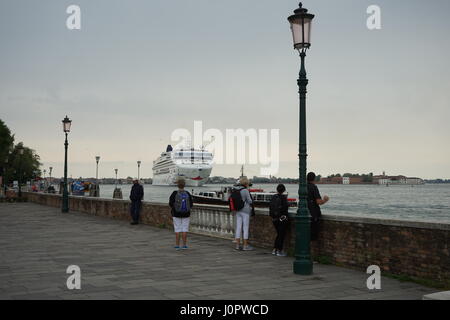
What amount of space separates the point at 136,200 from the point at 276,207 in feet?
29.8

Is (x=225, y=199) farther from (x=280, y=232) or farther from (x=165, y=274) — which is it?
(x=165, y=274)

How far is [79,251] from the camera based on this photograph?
37.0 feet

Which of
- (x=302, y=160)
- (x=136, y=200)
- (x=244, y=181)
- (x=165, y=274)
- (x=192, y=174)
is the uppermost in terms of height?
(x=192, y=174)

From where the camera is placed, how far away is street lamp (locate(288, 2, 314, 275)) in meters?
8.38

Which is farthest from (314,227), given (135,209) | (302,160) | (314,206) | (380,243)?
(135,209)

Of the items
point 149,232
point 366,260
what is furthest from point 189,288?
point 149,232

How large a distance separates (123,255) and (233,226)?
12.1ft

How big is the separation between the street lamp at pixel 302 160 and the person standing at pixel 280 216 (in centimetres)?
179

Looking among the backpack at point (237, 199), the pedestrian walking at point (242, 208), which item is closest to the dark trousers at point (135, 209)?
the pedestrian walking at point (242, 208)

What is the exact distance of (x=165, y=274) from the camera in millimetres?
8312

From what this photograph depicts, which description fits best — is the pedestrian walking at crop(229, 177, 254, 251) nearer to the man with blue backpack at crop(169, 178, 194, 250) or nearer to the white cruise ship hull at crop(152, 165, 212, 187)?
the man with blue backpack at crop(169, 178, 194, 250)

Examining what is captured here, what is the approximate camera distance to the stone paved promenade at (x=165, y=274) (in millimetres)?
6797
